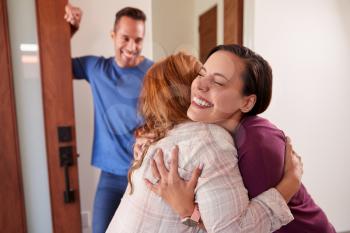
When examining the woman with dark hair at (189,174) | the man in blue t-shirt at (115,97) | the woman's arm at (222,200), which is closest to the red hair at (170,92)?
the woman with dark hair at (189,174)

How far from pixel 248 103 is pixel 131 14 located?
582 millimetres

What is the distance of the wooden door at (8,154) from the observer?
1.02m

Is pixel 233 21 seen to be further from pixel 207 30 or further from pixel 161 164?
pixel 161 164

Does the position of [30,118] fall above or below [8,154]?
above

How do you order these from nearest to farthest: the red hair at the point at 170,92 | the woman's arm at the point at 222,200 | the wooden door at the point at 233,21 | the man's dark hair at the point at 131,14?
the woman's arm at the point at 222,200
the red hair at the point at 170,92
the man's dark hair at the point at 131,14
the wooden door at the point at 233,21

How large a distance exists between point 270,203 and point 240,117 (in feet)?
0.69

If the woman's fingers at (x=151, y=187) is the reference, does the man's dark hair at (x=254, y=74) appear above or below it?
above

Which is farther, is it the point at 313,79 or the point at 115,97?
the point at 313,79

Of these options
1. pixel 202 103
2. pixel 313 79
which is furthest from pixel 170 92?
pixel 313 79

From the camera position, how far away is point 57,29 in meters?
1.00

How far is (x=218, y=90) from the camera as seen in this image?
0.56 metres

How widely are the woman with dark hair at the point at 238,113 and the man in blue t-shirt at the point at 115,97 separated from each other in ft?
1.09

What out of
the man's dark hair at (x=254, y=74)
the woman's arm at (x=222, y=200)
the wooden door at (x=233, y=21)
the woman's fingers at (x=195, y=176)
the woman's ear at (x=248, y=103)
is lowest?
the woman's arm at (x=222, y=200)

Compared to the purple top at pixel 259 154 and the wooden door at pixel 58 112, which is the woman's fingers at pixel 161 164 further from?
the wooden door at pixel 58 112
